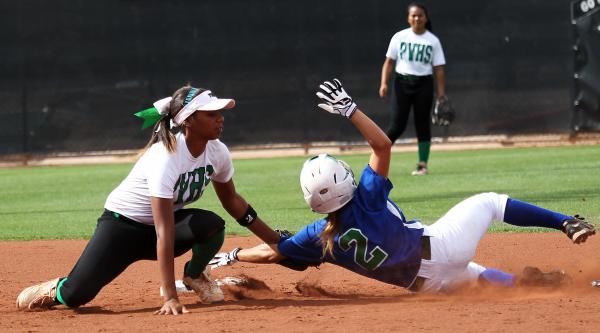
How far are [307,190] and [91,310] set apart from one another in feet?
4.33

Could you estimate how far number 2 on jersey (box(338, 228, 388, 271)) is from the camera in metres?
5.04

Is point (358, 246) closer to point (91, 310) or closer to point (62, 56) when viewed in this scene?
point (91, 310)

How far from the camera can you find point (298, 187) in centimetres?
1140

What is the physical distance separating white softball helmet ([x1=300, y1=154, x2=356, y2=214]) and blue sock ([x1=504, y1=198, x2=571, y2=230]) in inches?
33.0

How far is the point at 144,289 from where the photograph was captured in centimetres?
601

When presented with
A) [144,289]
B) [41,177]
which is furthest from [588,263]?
[41,177]

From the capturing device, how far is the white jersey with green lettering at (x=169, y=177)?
16.4 feet

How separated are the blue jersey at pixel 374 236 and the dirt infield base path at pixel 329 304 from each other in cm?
18

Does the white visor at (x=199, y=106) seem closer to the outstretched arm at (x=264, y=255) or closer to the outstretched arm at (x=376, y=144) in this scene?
the outstretched arm at (x=376, y=144)

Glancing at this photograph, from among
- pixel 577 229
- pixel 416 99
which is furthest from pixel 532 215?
pixel 416 99

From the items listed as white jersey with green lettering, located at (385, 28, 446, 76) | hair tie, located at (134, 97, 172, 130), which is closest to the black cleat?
hair tie, located at (134, 97, 172, 130)

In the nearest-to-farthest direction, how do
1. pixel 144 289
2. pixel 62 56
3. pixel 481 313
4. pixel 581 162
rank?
pixel 481 313
pixel 144 289
pixel 581 162
pixel 62 56

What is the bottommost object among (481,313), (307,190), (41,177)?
(41,177)

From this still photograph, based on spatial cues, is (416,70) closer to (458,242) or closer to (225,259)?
(225,259)
